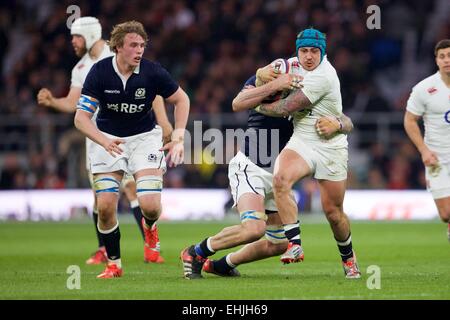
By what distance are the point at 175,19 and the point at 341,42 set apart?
4.62 meters

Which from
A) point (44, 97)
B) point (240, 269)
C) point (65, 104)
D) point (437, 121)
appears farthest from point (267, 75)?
point (65, 104)

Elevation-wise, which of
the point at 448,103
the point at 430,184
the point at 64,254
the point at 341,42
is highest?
the point at 341,42

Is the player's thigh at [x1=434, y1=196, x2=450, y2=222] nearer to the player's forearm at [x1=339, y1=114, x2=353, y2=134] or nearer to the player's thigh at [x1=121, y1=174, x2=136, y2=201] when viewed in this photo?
the player's forearm at [x1=339, y1=114, x2=353, y2=134]

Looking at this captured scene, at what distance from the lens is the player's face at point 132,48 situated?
34.1ft

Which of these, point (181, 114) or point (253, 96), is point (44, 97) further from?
point (253, 96)

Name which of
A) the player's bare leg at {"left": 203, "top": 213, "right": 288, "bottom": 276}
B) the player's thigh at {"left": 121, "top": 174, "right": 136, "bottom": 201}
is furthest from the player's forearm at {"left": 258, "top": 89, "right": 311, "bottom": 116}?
the player's thigh at {"left": 121, "top": 174, "right": 136, "bottom": 201}

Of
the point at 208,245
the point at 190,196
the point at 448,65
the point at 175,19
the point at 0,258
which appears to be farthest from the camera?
the point at 175,19

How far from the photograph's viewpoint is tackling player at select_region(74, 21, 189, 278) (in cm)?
1041

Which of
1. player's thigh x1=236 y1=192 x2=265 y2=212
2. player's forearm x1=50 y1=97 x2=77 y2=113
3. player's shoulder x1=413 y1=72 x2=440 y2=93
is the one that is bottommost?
player's thigh x1=236 y1=192 x2=265 y2=212

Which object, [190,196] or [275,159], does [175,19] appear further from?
[275,159]

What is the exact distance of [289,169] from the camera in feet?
32.3
